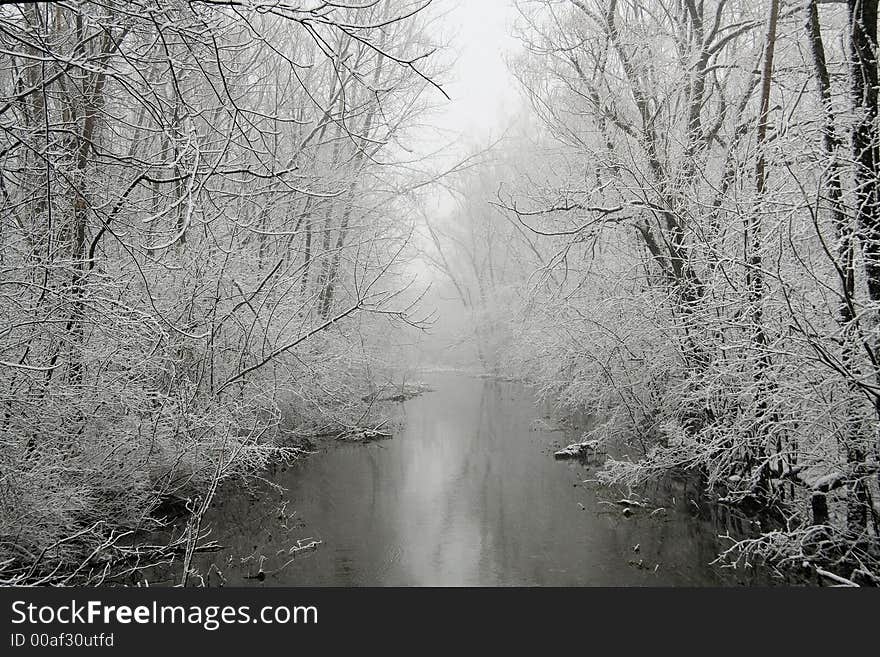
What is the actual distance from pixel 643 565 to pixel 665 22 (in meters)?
7.96

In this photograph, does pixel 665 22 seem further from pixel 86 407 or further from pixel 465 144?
pixel 465 144

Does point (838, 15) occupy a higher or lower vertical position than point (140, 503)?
higher

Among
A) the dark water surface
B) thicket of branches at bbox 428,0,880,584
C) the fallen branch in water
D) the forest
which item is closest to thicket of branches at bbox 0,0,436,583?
the forest

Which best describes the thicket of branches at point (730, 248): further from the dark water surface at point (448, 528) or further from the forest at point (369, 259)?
the dark water surface at point (448, 528)

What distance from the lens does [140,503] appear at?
19.2ft

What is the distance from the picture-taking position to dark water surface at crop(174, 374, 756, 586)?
17.6ft

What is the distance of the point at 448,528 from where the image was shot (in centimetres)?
673

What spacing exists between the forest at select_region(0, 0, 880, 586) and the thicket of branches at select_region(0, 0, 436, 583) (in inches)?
1.7

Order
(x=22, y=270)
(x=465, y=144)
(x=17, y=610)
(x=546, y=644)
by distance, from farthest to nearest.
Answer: (x=465, y=144) < (x=22, y=270) < (x=546, y=644) < (x=17, y=610)

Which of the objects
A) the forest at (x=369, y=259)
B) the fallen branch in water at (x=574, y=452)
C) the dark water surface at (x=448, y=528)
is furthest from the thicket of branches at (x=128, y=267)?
the fallen branch in water at (x=574, y=452)

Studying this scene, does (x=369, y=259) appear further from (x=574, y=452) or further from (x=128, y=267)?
(x=574, y=452)

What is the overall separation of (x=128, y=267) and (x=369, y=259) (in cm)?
262

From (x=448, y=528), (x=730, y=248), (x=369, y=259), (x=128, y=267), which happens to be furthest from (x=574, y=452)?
(x=128, y=267)

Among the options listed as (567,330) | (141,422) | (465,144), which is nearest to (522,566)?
(141,422)
